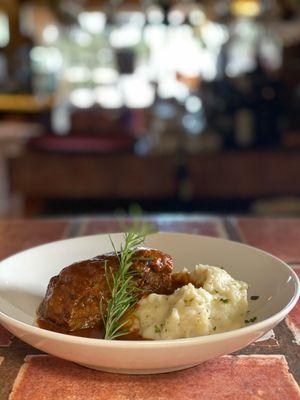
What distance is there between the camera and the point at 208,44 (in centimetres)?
799

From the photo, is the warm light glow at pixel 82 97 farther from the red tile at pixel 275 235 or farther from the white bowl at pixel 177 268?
the white bowl at pixel 177 268

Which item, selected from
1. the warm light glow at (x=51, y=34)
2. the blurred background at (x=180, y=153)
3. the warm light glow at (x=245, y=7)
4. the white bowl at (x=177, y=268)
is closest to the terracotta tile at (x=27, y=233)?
the white bowl at (x=177, y=268)

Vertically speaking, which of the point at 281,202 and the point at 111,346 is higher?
the point at 111,346

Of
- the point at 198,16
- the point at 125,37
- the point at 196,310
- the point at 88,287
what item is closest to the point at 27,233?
the point at 88,287

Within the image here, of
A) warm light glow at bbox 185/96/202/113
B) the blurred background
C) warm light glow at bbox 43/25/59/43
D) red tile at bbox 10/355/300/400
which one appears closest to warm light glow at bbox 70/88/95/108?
warm light glow at bbox 43/25/59/43

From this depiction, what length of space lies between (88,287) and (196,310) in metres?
0.14

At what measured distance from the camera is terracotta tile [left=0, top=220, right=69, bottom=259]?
4.09ft

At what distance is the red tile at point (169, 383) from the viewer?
2.13 ft

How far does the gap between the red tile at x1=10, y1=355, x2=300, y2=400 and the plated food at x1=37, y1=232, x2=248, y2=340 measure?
1.8 inches

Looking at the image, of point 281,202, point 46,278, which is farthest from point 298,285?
point 281,202

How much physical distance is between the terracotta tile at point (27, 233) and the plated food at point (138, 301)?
452mm

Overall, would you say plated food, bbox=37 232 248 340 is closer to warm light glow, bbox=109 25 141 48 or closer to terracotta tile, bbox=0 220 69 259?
terracotta tile, bbox=0 220 69 259

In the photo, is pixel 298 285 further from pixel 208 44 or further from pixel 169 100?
pixel 208 44

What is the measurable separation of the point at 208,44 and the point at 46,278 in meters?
7.46
